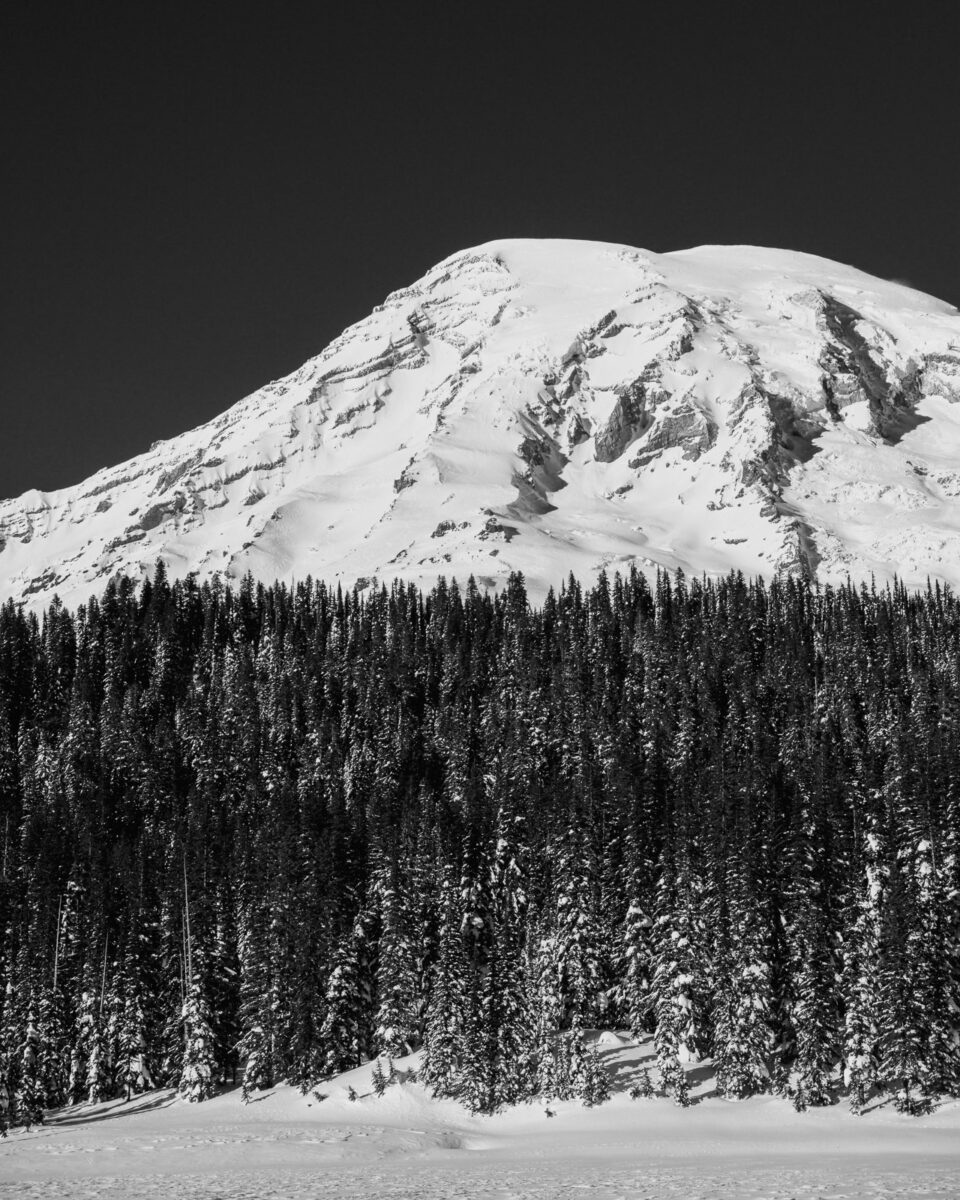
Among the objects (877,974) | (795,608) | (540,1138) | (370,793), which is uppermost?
(795,608)

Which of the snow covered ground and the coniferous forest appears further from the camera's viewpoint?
the coniferous forest

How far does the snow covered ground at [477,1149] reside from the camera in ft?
108

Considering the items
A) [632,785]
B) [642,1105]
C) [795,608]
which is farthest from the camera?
[795,608]

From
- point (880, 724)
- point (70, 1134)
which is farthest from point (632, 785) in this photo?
point (880, 724)

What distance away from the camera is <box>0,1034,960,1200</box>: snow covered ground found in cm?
3281

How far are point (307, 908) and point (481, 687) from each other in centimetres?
8612

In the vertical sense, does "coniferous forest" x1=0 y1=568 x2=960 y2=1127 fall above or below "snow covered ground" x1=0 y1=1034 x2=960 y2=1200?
above

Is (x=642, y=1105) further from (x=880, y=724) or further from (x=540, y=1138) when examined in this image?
(x=880, y=724)

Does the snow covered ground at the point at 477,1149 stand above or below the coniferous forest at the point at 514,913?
below

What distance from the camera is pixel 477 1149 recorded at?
50.8m

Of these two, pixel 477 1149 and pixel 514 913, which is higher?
pixel 514 913

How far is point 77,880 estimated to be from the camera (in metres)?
94.5

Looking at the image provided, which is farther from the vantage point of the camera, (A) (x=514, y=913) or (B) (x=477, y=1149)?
(A) (x=514, y=913)

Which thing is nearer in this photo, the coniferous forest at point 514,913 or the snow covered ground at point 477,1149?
the snow covered ground at point 477,1149
